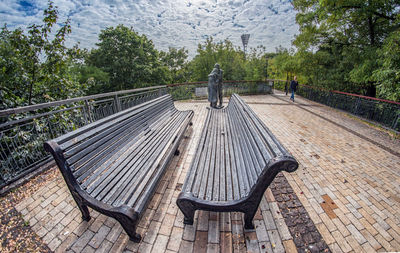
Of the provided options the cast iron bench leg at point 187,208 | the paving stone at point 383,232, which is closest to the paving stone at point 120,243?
the cast iron bench leg at point 187,208

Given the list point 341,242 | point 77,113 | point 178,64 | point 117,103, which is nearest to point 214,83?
point 117,103

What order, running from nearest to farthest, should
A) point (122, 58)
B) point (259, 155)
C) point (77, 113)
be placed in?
point (259, 155)
point (77, 113)
point (122, 58)

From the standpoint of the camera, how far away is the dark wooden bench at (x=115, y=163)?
145 cm

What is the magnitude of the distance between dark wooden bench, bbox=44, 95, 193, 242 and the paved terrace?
296 millimetres

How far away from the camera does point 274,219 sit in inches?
77.9

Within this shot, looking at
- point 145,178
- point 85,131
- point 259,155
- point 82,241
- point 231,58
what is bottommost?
point 82,241

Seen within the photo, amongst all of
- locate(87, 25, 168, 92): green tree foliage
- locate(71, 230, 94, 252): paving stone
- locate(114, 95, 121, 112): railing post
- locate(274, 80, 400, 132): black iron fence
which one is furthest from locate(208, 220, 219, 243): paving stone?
locate(87, 25, 168, 92): green tree foliage

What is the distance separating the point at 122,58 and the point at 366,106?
2218 cm

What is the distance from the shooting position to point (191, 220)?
70.7 inches

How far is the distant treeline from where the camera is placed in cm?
364

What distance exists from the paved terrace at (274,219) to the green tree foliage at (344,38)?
7.58 metres

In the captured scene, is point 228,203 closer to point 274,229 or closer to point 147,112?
point 274,229

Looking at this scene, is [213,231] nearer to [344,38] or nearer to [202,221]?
[202,221]

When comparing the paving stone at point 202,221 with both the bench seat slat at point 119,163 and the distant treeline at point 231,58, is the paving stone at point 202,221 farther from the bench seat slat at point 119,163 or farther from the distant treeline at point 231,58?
the distant treeline at point 231,58
